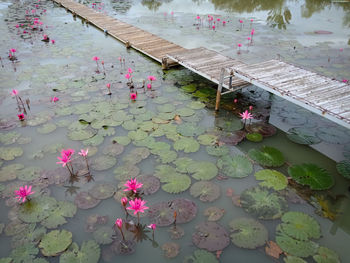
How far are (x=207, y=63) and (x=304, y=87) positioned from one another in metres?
2.15

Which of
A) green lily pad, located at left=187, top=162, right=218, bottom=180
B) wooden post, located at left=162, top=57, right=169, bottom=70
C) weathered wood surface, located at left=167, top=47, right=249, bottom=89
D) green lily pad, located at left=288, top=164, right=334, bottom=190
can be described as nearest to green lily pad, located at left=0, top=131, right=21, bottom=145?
green lily pad, located at left=187, top=162, right=218, bottom=180

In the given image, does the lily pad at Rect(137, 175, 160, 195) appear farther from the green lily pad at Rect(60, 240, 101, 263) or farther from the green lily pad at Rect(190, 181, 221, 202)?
the green lily pad at Rect(60, 240, 101, 263)

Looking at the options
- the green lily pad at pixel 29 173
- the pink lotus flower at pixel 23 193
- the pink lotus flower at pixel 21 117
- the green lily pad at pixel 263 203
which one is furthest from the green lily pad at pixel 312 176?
the pink lotus flower at pixel 21 117

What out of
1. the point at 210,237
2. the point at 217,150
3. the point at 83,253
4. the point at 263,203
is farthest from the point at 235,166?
the point at 83,253

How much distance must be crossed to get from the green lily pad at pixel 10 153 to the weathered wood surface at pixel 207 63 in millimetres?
3381

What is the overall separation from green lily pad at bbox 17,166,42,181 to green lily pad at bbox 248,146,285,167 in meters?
2.89

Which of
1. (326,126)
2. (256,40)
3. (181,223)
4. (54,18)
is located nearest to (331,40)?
(256,40)

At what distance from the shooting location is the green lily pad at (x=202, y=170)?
3.21 metres

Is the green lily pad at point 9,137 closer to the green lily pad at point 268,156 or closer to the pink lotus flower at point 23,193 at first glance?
the pink lotus flower at point 23,193

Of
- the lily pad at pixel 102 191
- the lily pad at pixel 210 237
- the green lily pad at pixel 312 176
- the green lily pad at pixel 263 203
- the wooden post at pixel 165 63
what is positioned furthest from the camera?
the wooden post at pixel 165 63

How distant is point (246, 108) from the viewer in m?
4.69

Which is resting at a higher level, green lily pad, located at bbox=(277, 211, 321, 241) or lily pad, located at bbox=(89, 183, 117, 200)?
lily pad, located at bbox=(89, 183, 117, 200)

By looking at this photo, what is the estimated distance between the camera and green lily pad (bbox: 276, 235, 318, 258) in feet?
7.84

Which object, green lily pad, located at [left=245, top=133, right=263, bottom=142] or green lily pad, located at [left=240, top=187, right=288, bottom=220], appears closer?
green lily pad, located at [left=240, top=187, right=288, bottom=220]
